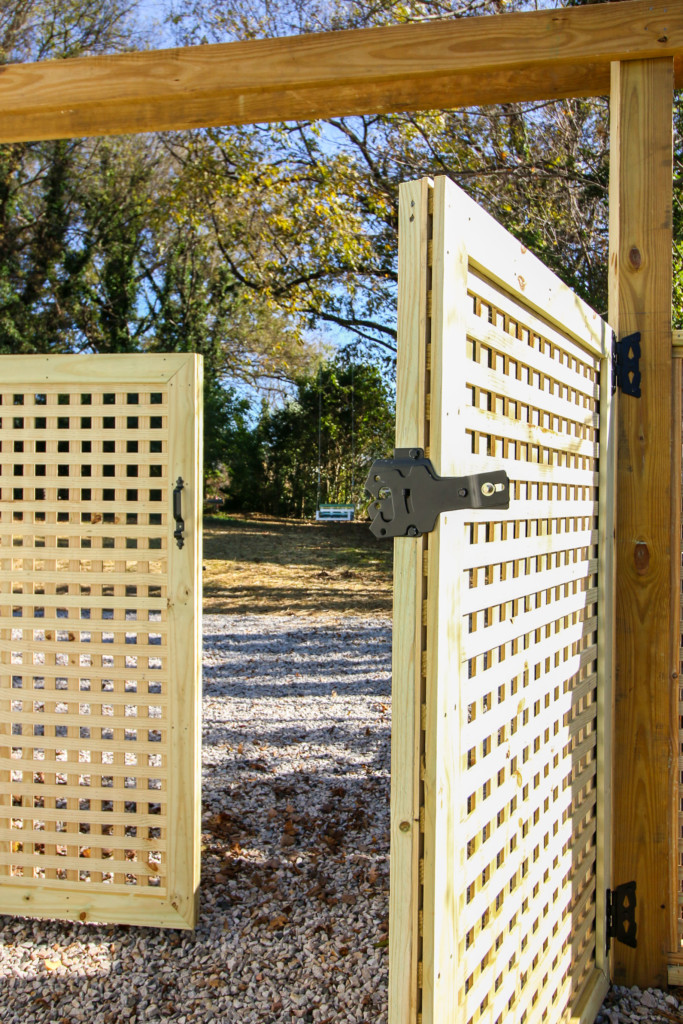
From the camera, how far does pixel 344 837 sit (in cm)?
312

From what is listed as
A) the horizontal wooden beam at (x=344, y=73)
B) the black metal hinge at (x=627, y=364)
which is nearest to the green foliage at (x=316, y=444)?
the horizontal wooden beam at (x=344, y=73)

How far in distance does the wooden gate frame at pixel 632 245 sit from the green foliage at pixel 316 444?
9464 mm

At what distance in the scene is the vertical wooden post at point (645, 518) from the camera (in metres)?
2.13

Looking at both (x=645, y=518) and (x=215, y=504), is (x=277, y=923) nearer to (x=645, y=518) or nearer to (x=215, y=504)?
(x=645, y=518)

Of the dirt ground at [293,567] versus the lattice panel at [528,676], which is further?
the dirt ground at [293,567]

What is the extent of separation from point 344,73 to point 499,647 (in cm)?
168

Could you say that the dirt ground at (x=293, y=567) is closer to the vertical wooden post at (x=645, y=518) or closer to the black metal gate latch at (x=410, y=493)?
the vertical wooden post at (x=645, y=518)

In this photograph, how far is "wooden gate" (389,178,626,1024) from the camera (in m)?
1.16

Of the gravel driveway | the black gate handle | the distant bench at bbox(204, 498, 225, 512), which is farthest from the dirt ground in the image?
the black gate handle

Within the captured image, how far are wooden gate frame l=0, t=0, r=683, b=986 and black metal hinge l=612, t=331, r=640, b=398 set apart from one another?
2 cm

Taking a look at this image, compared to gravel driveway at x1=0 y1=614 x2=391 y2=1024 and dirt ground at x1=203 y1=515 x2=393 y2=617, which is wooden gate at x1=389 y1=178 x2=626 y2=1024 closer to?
gravel driveway at x1=0 y1=614 x2=391 y2=1024

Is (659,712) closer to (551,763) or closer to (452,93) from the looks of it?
(551,763)

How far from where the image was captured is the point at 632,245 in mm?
2156

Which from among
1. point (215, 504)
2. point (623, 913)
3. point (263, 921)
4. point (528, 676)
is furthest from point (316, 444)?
point (528, 676)
